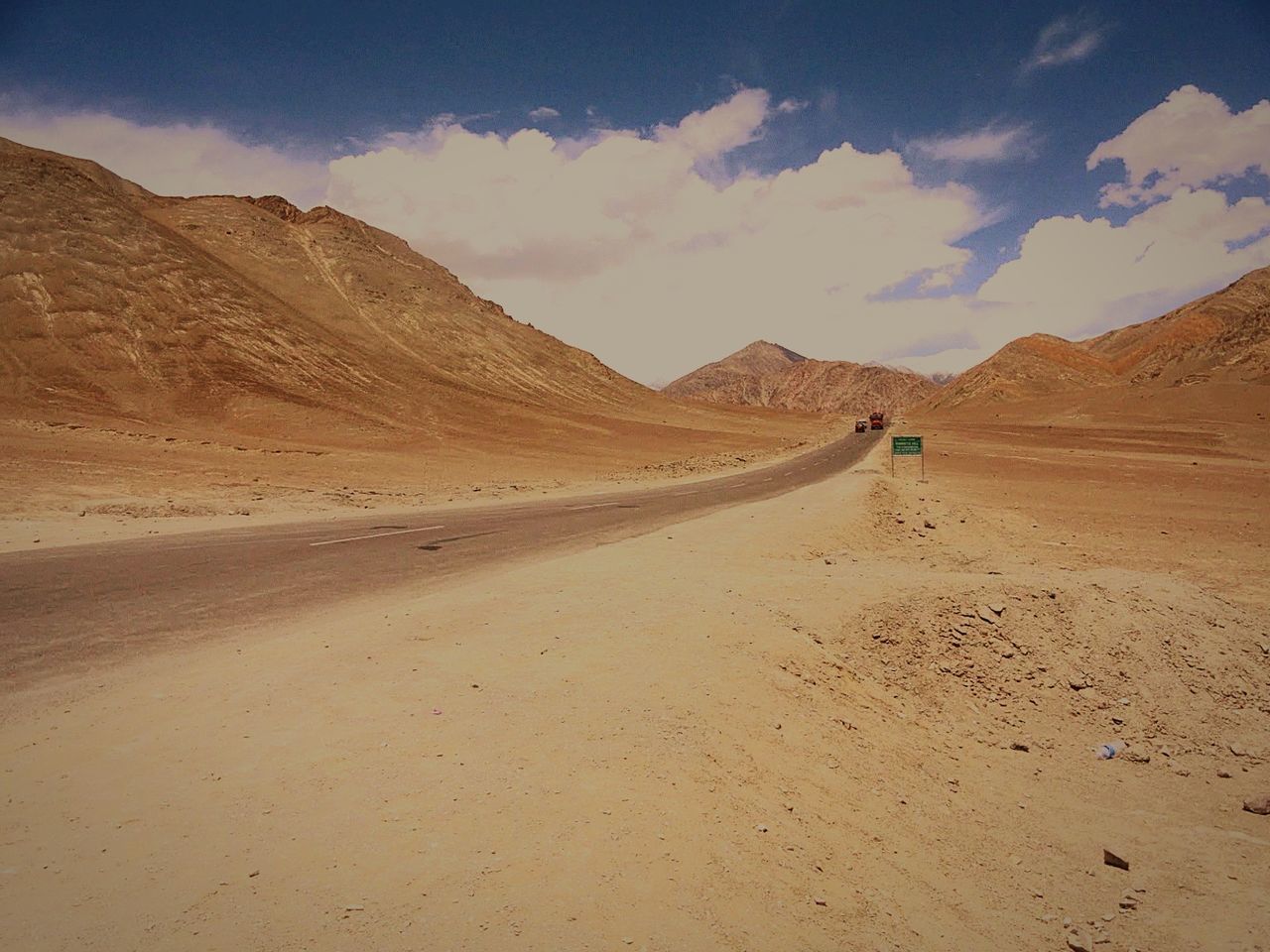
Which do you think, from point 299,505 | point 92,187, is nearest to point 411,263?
point 92,187

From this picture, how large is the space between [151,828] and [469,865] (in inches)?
78.1

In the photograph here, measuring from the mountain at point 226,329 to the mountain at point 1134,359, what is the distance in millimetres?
70409

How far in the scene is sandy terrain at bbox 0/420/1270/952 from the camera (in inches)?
133

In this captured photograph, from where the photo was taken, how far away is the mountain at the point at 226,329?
42656 mm

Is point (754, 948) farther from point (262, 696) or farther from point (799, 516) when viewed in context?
point (799, 516)

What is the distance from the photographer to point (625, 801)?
420cm

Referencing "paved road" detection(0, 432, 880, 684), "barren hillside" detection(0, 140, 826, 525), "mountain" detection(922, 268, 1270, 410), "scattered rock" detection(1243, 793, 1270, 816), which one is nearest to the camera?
"scattered rock" detection(1243, 793, 1270, 816)

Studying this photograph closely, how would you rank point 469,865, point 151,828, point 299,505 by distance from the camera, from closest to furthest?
point 469,865 → point 151,828 → point 299,505

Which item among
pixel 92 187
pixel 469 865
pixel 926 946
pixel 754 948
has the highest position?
pixel 92 187

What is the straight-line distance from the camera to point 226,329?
53812 mm

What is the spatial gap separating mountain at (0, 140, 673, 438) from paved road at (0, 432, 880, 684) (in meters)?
31.0

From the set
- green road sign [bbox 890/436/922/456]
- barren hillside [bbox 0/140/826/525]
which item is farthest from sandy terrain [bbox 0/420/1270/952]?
green road sign [bbox 890/436/922/456]

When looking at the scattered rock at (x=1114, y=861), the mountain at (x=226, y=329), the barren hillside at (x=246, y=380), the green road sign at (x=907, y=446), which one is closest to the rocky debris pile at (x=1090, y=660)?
the scattered rock at (x=1114, y=861)

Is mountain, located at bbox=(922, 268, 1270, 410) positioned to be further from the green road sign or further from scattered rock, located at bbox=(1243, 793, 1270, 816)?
scattered rock, located at bbox=(1243, 793, 1270, 816)
